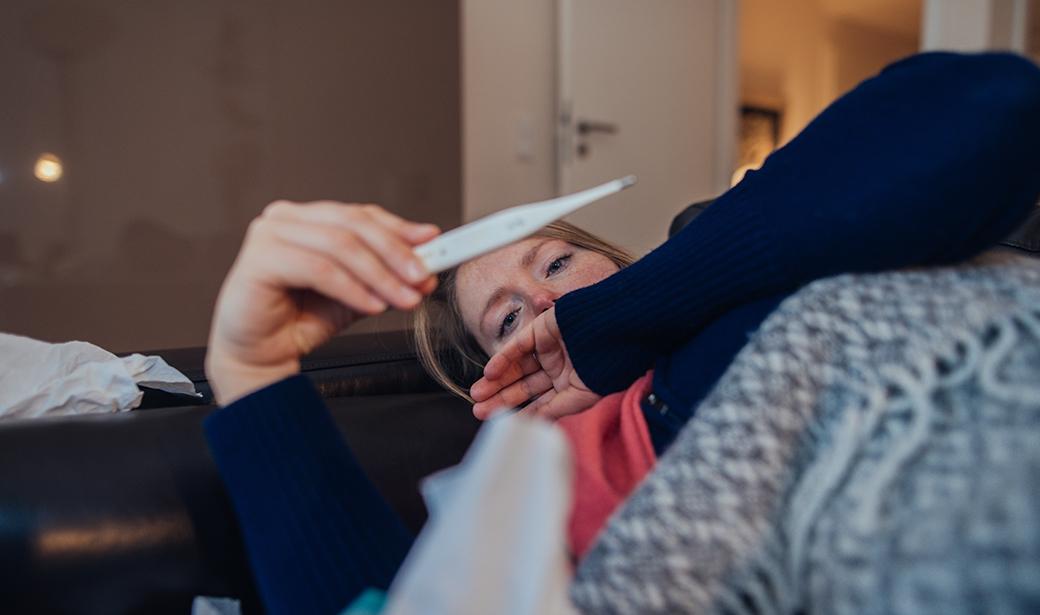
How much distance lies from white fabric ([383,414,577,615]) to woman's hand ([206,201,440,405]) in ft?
0.66

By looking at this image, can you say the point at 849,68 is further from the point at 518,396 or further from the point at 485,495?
the point at 485,495

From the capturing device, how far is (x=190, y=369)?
0.96m

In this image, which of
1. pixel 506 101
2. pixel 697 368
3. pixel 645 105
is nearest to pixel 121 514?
pixel 697 368

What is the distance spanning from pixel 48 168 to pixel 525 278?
1.31 metres

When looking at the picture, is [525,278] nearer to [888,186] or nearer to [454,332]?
[454,332]

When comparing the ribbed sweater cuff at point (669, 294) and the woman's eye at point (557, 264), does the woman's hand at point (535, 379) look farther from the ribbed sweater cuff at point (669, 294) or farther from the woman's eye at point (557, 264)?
the woman's eye at point (557, 264)

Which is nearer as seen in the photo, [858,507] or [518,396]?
[858,507]

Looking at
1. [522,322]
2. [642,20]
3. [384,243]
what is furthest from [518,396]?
[642,20]

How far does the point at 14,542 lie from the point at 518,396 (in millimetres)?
573

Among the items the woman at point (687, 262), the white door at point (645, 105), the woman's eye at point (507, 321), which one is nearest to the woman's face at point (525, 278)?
the woman's eye at point (507, 321)

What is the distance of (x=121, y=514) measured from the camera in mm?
556

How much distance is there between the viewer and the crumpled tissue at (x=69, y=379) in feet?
2.56

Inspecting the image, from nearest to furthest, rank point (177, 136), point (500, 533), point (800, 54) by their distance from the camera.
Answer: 1. point (500, 533)
2. point (177, 136)
3. point (800, 54)

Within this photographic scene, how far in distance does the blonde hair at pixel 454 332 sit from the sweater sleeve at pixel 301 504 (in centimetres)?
53
